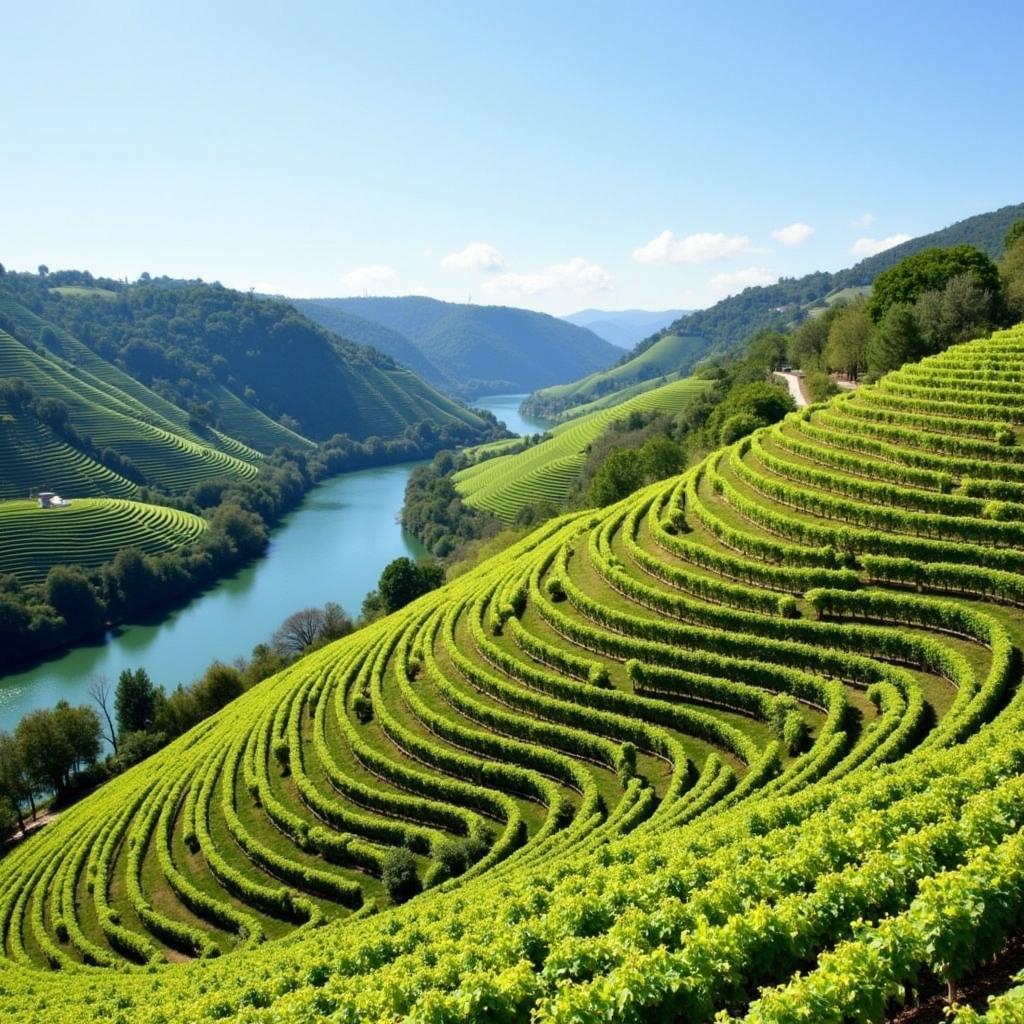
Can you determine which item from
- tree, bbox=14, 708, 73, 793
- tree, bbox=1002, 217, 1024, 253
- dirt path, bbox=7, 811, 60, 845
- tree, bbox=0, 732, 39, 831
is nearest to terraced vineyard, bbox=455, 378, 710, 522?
tree, bbox=1002, 217, 1024, 253

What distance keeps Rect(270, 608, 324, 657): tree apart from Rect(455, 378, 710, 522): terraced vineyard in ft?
185

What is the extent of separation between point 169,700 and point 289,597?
5250 cm

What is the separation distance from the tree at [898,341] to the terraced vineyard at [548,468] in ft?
213

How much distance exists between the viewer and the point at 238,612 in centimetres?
12212

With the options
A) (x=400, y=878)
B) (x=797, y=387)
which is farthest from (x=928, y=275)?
(x=400, y=878)

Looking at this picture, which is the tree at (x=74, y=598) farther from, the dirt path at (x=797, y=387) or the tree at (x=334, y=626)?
the dirt path at (x=797, y=387)

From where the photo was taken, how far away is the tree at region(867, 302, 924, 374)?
75.0m

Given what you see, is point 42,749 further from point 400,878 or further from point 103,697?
point 400,878

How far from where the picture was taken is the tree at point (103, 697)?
3312 inches

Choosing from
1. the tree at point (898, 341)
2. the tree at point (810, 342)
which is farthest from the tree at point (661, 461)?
the tree at point (810, 342)

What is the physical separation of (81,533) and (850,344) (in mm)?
116933

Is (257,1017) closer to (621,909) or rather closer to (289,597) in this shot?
(621,909)

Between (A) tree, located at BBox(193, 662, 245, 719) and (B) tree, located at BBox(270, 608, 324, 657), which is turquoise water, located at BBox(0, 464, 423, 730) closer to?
(B) tree, located at BBox(270, 608, 324, 657)

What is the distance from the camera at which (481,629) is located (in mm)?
51594
